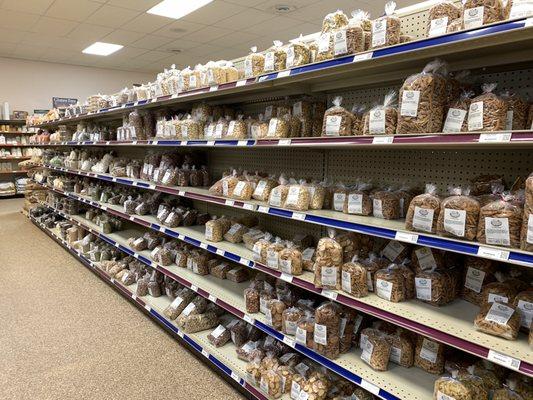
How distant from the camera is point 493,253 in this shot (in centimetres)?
129

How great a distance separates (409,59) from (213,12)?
5.86 meters

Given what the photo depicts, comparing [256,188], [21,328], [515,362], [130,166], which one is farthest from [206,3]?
[515,362]

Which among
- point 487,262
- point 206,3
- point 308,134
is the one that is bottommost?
point 487,262

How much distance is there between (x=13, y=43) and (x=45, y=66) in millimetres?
2177

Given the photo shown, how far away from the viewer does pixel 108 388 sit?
98.3 inches

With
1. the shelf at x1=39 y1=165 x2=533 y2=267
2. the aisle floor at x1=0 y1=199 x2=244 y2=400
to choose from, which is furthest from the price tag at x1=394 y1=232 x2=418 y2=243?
the aisle floor at x1=0 y1=199 x2=244 y2=400

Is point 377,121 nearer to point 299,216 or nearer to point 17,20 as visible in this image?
point 299,216

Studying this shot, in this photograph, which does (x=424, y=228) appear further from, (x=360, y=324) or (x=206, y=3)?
(x=206, y=3)

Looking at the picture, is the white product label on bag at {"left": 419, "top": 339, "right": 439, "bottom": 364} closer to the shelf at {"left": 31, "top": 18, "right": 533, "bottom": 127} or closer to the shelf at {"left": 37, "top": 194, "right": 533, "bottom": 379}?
the shelf at {"left": 37, "top": 194, "right": 533, "bottom": 379}

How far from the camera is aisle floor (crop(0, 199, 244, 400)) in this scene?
249 centimetres

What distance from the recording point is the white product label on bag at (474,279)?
1.70 meters

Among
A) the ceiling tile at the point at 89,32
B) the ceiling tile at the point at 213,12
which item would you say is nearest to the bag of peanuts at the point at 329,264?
the ceiling tile at the point at 213,12

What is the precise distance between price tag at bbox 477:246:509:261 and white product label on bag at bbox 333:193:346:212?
0.85 meters

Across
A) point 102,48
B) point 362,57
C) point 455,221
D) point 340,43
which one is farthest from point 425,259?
point 102,48
